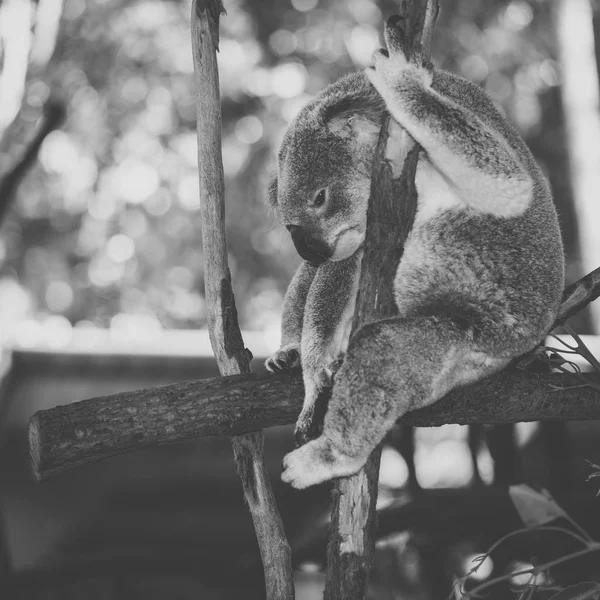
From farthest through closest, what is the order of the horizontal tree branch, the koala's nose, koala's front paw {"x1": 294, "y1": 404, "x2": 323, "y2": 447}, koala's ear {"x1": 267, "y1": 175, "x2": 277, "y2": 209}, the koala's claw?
koala's ear {"x1": 267, "y1": 175, "x2": 277, "y2": 209}, the koala's nose, koala's front paw {"x1": 294, "y1": 404, "x2": 323, "y2": 447}, the koala's claw, the horizontal tree branch

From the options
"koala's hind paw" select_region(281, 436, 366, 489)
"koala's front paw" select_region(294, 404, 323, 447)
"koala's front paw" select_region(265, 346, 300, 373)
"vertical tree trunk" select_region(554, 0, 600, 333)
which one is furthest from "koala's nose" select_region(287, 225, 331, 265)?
"vertical tree trunk" select_region(554, 0, 600, 333)

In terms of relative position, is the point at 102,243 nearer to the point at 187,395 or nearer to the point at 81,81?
the point at 81,81

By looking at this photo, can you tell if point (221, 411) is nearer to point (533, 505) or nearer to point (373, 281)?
point (373, 281)

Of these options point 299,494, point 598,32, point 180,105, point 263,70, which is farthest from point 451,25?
point 299,494

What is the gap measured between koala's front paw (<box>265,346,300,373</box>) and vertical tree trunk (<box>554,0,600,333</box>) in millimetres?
3483

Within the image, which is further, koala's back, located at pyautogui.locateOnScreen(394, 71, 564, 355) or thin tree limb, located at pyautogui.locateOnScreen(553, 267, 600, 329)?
thin tree limb, located at pyautogui.locateOnScreen(553, 267, 600, 329)

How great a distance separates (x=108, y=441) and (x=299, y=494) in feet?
9.92

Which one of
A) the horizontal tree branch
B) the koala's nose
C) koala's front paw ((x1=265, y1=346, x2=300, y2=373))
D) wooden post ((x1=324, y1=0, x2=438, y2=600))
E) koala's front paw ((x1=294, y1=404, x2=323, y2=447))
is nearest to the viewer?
the horizontal tree branch

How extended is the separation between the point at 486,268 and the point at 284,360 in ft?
2.95

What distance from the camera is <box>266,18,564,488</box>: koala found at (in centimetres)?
242

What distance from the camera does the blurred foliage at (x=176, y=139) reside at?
11.8 m

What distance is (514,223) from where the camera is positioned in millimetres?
2701

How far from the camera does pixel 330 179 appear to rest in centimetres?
295

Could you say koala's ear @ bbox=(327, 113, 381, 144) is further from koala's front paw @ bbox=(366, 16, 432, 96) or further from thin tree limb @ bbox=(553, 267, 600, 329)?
thin tree limb @ bbox=(553, 267, 600, 329)
